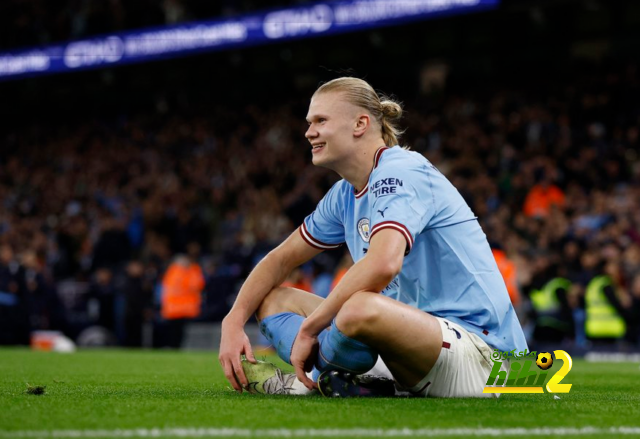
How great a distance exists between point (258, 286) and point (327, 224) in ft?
1.62

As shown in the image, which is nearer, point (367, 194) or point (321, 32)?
point (367, 194)

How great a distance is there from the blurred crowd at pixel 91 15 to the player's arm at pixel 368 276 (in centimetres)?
1644

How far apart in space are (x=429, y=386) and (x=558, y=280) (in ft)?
30.0

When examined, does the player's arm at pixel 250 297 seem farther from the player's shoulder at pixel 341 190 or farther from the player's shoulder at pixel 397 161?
the player's shoulder at pixel 397 161

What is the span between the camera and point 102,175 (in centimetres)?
2358

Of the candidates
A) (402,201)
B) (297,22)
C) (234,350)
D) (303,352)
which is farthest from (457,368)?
(297,22)

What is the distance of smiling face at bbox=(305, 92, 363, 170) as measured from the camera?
4773 mm

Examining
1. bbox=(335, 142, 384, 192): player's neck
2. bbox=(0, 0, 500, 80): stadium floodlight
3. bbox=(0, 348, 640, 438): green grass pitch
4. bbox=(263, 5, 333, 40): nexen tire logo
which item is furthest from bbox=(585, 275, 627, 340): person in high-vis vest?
bbox=(335, 142, 384, 192): player's neck

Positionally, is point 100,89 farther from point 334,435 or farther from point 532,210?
point 334,435

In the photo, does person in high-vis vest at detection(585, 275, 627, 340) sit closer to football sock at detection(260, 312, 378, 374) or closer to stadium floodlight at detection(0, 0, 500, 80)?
stadium floodlight at detection(0, 0, 500, 80)

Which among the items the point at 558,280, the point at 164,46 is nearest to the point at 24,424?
the point at 558,280

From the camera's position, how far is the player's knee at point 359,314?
4078 mm

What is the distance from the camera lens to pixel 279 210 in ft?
59.8

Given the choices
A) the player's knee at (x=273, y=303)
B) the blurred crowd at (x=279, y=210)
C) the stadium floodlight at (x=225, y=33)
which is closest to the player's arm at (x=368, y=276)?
the player's knee at (x=273, y=303)
